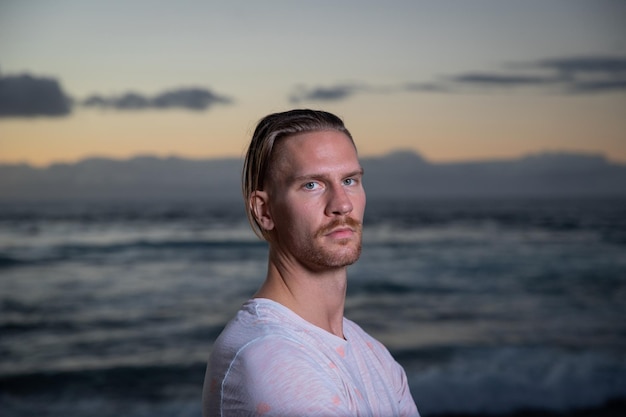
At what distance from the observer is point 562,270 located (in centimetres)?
1666

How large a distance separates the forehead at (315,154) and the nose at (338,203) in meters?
0.06

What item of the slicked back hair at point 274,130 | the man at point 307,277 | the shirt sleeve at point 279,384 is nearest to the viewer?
the shirt sleeve at point 279,384

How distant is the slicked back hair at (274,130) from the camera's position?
87.6 inches

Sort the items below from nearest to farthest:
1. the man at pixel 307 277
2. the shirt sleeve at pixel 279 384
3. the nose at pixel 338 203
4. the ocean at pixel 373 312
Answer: the shirt sleeve at pixel 279 384 → the man at pixel 307 277 → the nose at pixel 338 203 → the ocean at pixel 373 312

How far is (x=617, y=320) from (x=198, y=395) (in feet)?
24.0

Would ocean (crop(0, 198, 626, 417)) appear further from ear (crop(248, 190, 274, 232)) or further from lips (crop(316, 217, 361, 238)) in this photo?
lips (crop(316, 217, 361, 238))

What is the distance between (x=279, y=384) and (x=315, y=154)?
682 millimetres

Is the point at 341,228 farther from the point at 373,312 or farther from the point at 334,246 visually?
the point at 373,312

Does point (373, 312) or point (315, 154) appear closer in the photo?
point (315, 154)

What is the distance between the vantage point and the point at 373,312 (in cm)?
1245

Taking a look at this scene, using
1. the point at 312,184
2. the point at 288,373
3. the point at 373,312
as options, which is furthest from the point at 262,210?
the point at 373,312

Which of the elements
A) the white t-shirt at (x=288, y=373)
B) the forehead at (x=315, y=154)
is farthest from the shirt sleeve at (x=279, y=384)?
the forehead at (x=315, y=154)

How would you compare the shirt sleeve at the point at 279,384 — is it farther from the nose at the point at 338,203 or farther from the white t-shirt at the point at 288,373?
the nose at the point at 338,203

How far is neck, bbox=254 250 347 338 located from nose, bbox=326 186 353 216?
19cm
